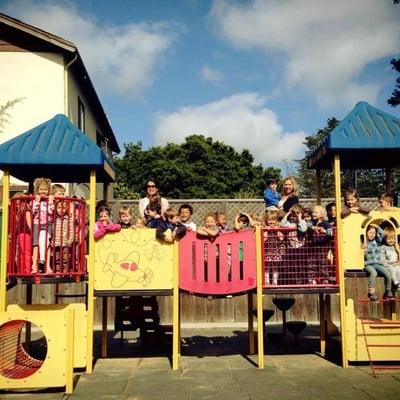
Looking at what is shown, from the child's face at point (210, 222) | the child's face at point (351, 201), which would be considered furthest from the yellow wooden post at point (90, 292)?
the child's face at point (351, 201)

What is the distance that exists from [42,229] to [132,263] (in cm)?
142

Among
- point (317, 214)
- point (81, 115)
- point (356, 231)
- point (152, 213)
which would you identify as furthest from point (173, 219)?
point (81, 115)

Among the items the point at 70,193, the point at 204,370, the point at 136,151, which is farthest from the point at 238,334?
the point at 136,151

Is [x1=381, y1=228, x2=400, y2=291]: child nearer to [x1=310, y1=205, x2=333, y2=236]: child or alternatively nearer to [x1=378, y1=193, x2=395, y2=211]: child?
[x1=378, y1=193, x2=395, y2=211]: child

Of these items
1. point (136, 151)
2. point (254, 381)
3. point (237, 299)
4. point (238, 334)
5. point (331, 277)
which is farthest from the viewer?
point (136, 151)

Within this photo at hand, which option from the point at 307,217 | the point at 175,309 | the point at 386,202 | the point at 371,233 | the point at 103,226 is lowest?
the point at 175,309

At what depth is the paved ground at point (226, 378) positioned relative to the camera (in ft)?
18.1

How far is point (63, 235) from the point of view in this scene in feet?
21.1

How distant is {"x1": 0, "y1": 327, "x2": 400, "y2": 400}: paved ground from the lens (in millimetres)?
5512

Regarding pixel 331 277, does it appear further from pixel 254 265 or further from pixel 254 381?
pixel 254 381

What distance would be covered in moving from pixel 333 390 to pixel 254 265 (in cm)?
211

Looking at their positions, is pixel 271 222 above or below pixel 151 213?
below

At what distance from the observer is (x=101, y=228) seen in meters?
7.07

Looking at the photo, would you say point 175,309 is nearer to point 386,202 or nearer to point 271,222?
point 271,222
